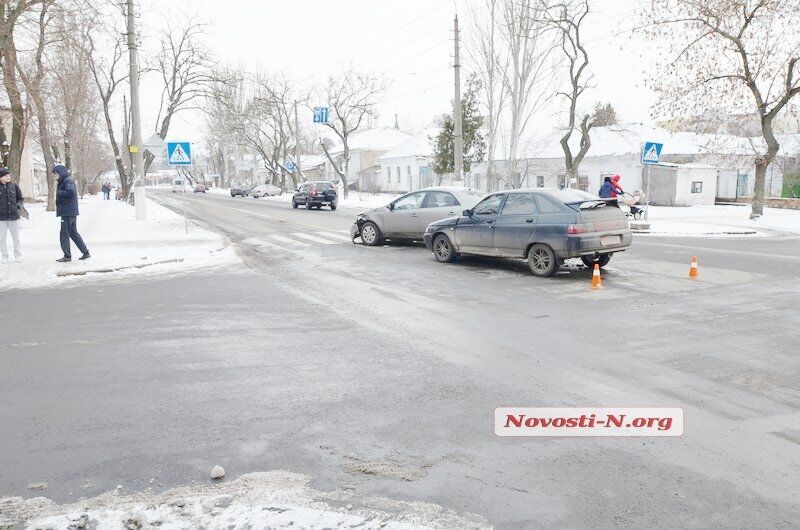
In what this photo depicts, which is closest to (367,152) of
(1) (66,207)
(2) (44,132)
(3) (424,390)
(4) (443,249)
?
(2) (44,132)

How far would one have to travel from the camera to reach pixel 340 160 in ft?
257

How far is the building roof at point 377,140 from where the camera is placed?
75656 millimetres

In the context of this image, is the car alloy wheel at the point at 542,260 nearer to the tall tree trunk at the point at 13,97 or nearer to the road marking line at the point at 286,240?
the road marking line at the point at 286,240

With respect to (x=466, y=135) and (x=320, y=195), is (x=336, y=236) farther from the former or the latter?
(x=466, y=135)

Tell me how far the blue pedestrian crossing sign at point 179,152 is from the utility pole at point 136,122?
12.3 feet

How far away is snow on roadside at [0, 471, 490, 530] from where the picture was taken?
3.13m

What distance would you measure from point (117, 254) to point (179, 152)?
17.5ft

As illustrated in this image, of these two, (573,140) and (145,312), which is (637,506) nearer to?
(145,312)

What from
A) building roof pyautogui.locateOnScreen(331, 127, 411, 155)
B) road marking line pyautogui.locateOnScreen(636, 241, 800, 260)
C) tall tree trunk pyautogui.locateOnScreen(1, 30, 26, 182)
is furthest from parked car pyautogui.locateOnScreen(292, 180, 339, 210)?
building roof pyautogui.locateOnScreen(331, 127, 411, 155)

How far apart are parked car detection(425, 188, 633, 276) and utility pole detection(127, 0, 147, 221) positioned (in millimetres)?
14262

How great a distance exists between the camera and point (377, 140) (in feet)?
253

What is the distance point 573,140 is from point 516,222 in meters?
35.8

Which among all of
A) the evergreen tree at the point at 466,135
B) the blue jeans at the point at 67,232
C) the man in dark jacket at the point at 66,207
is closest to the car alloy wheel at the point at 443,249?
the man in dark jacket at the point at 66,207

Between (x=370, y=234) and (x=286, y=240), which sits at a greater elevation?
(x=370, y=234)
